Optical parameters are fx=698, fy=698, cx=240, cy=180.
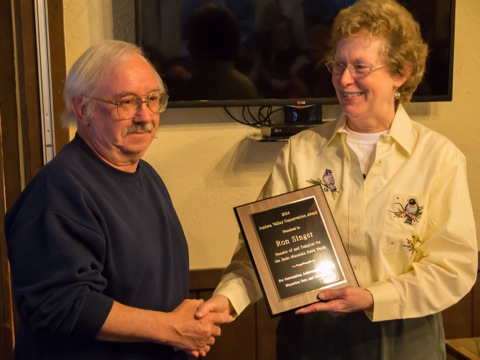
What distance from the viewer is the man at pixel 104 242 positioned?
1454mm

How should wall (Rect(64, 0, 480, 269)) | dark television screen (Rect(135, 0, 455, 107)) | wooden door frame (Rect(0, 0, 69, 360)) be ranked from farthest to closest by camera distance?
wall (Rect(64, 0, 480, 269)) < dark television screen (Rect(135, 0, 455, 107)) < wooden door frame (Rect(0, 0, 69, 360))

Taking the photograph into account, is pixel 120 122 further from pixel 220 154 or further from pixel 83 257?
pixel 220 154

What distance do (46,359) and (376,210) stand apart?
2.84 feet

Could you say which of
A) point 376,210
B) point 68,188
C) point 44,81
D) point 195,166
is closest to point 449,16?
point 195,166

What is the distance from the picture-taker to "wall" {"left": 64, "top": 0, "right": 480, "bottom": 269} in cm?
282

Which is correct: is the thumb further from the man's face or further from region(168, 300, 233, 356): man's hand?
the man's face

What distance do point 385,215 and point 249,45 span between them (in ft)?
3.91

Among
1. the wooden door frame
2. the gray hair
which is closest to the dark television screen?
the wooden door frame

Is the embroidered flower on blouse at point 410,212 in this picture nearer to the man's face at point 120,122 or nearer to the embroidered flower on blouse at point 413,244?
the embroidered flower on blouse at point 413,244

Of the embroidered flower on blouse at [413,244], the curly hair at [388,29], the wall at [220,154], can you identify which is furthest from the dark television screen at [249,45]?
the embroidered flower on blouse at [413,244]

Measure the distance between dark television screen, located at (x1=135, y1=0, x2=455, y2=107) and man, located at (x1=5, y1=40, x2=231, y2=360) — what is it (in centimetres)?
97

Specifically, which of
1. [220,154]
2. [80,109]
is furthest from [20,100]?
[80,109]

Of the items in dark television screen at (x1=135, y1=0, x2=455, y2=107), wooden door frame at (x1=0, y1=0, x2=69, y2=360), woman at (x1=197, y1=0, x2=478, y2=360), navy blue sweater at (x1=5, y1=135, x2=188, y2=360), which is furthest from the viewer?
dark television screen at (x1=135, y1=0, x2=455, y2=107)

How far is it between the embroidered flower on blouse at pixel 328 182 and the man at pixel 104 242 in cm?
39
